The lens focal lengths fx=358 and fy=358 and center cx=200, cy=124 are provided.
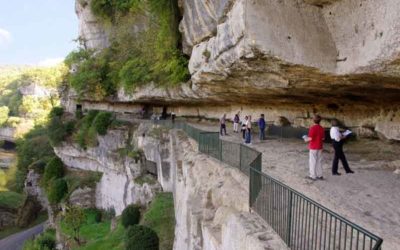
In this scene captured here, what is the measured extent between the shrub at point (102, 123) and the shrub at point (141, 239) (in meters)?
15.6

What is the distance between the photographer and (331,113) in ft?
49.2

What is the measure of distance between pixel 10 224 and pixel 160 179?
26287 millimetres

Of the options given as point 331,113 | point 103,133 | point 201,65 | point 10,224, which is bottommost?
point 10,224

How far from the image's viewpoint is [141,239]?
14531 millimetres

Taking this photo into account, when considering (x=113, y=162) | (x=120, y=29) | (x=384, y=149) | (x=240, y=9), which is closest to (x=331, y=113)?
(x=384, y=149)

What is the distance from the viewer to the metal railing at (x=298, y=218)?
3925 millimetres

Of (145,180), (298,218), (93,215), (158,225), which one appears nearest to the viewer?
(298,218)

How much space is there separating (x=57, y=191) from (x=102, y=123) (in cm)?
704

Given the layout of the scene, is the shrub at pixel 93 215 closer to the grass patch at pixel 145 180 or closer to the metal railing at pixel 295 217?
the grass patch at pixel 145 180

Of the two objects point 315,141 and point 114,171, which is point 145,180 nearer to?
point 114,171

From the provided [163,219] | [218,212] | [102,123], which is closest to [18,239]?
[102,123]

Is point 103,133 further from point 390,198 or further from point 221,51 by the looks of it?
point 390,198

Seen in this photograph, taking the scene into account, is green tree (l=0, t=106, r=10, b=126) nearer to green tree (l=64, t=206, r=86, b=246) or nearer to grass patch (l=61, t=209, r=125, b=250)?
grass patch (l=61, t=209, r=125, b=250)

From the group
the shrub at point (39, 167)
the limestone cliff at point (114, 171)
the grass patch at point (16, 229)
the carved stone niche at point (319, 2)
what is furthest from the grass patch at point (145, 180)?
the shrub at point (39, 167)
